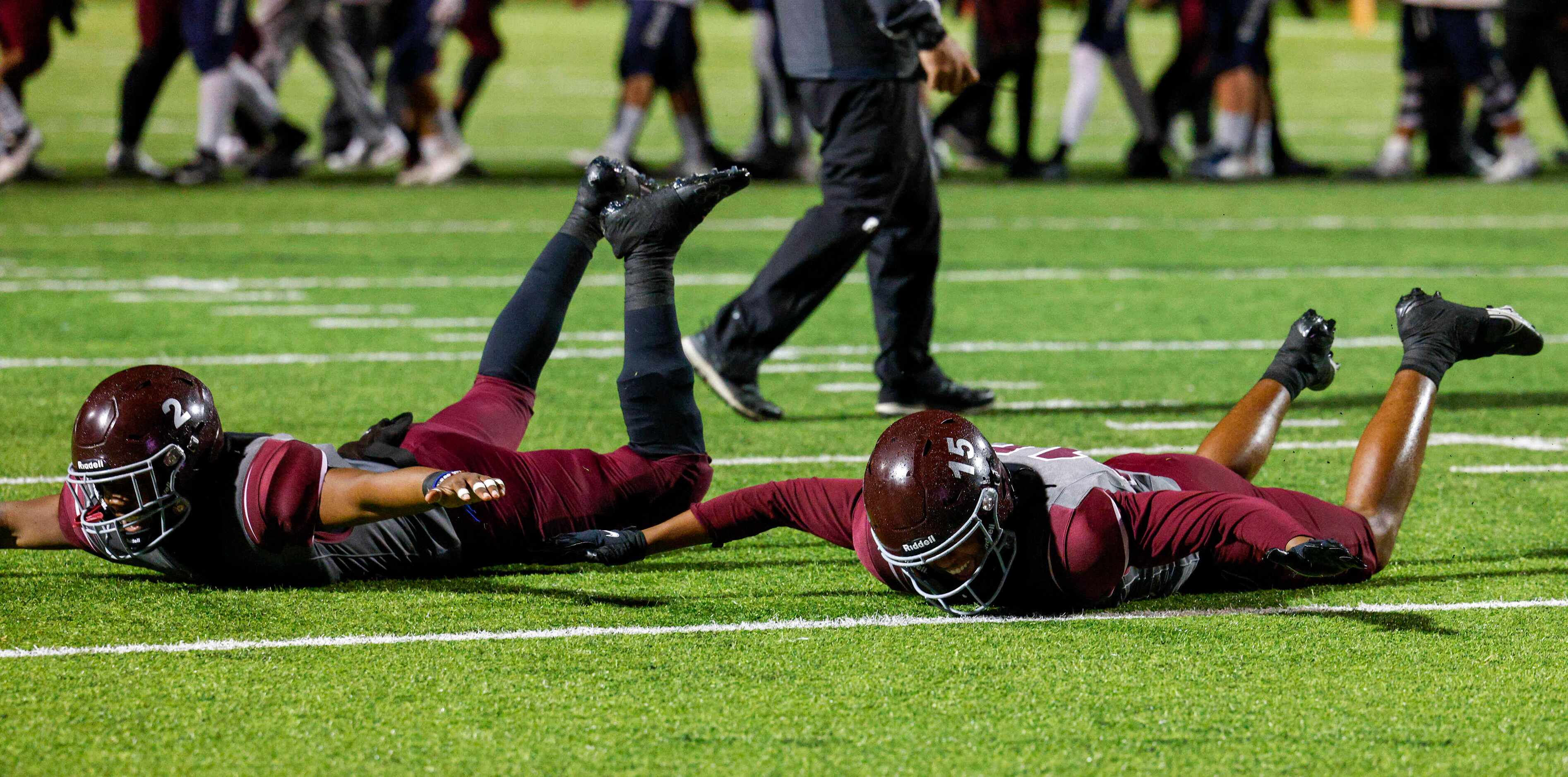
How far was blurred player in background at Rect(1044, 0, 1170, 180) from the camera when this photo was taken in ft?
45.9

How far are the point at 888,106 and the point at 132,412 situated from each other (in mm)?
3169

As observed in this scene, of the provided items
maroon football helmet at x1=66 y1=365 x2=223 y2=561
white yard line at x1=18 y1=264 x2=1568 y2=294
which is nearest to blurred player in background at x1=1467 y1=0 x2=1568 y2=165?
white yard line at x1=18 y1=264 x2=1568 y2=294

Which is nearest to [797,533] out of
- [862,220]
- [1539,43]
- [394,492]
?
[394,492]

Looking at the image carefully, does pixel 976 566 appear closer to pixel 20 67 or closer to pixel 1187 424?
pixel 1187 424

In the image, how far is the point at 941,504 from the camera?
3752 millimetres

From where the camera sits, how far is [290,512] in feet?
12.9

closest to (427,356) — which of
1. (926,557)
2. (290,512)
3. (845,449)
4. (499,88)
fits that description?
(845,449)

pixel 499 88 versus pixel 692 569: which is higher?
pixel 692 569

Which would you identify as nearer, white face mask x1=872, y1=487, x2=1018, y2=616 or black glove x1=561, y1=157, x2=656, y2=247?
white face mask x1=872, y1=487, x2=1018, y2=616

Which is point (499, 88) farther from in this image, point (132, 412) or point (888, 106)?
point (132, 412)

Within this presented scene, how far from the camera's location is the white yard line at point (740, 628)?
384cm

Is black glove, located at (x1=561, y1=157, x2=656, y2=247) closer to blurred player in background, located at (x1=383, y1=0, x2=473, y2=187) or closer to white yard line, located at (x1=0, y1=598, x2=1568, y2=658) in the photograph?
white yard line, located at (x1=0, y1=598, x2=1568, y2=658)

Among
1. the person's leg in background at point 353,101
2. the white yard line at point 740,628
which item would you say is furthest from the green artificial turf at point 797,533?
the person's leg in background at point 353,101

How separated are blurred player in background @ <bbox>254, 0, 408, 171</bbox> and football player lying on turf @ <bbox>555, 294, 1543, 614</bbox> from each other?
420 inches
